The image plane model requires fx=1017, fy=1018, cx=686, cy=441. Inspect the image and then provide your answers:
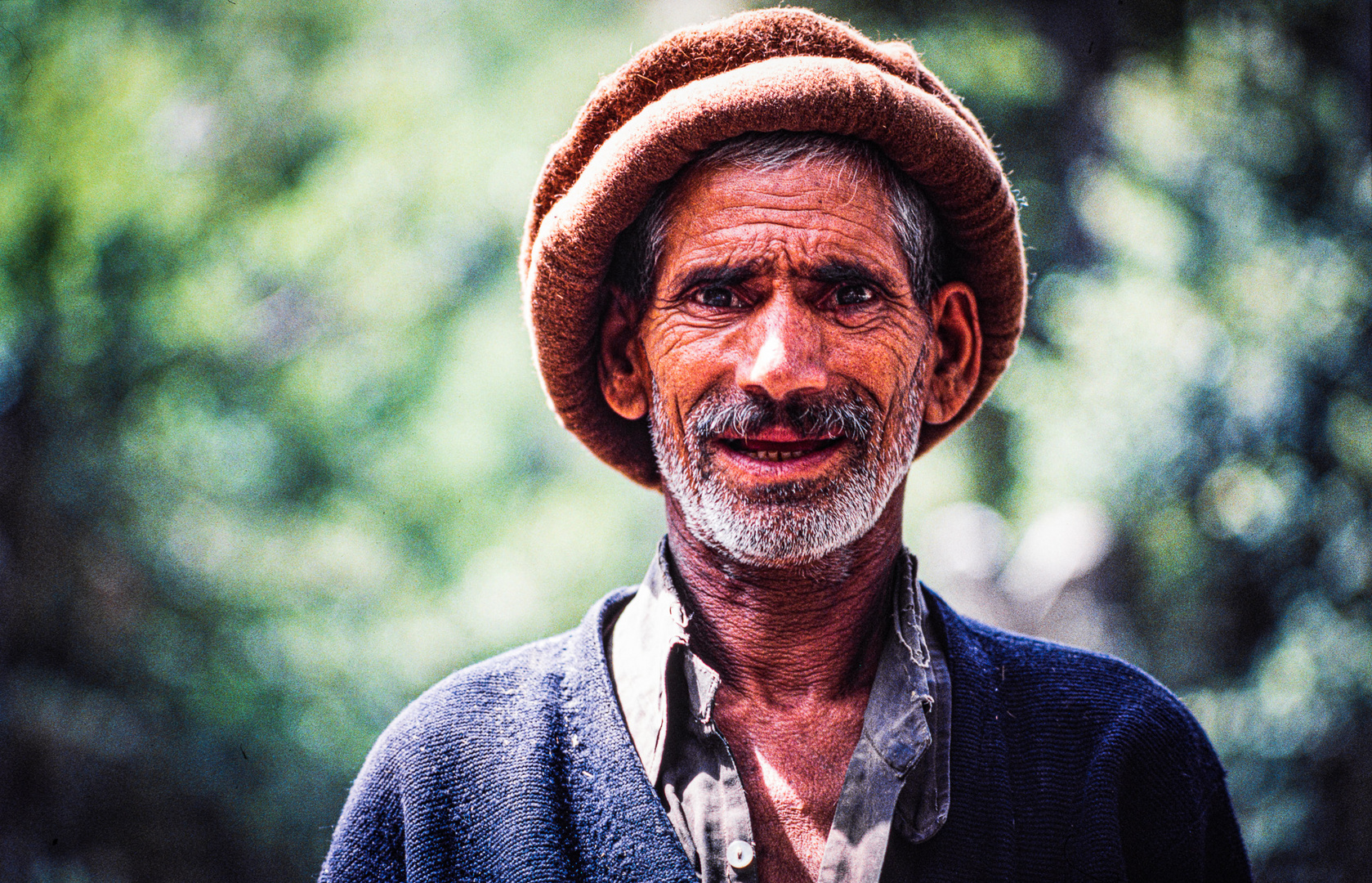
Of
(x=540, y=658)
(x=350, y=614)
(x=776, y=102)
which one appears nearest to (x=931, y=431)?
(x=776, y=102)

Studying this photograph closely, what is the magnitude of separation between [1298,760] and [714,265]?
15.6 feet

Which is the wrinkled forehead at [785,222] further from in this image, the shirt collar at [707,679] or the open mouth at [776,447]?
the shirt collar at [707,679]

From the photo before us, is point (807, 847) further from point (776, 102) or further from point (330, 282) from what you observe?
point (330, 282)

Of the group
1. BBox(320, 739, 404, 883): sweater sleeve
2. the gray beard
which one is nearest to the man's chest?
the gray beard

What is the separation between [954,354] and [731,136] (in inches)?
28.8

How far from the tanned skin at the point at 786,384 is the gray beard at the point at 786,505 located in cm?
3

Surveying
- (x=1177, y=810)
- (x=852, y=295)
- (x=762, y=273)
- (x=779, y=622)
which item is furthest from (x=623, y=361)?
(x=1177, y=810)

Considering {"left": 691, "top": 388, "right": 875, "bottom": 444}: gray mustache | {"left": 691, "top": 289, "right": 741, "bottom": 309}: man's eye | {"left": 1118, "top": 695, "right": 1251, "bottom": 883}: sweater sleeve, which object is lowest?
{"left": 1118, "top": 695, "right": 1251, "bottom": 883}: sweater sleeve

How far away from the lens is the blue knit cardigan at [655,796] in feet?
5.98

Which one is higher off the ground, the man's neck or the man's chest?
the man's neck

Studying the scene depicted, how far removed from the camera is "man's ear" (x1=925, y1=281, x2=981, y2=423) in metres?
2.27

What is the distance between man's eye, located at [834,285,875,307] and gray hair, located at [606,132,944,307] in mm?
131

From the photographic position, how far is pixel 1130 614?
6172mm

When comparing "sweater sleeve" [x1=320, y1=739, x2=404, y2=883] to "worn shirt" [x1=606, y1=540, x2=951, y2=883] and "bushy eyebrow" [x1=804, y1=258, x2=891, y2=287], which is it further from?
"bushy eyebrow" [x1=804, y1=258, x2=891, y2=287]
